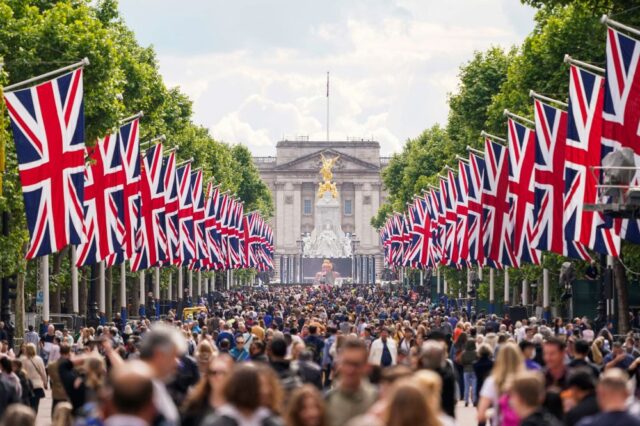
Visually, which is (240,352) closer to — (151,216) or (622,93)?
(622,93)

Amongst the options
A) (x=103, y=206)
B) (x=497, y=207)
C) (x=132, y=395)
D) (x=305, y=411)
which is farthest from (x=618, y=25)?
(x=132, y=395)

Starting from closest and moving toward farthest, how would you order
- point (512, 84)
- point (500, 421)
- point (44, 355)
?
point (500, 421) → point (44, 355) → point (512, 84)

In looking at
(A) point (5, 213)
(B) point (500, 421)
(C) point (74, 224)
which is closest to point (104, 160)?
(A) point (5, 213)

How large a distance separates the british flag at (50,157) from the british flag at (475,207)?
72.6 ft

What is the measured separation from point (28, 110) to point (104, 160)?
36.5 feet

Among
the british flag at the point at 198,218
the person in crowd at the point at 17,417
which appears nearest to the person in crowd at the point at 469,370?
the person in crowd at the point at 17,417

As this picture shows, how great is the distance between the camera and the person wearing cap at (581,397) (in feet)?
49.7

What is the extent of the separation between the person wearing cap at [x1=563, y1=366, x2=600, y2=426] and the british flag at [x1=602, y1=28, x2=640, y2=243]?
43.1 ft

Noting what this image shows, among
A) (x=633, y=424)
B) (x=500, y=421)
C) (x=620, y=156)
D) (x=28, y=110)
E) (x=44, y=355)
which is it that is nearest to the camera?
(x=633, y=424)

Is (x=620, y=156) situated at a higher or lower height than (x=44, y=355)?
higher

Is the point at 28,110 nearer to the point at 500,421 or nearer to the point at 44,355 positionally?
the point at 44,355

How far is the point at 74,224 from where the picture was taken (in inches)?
1232

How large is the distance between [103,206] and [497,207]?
11405 mm

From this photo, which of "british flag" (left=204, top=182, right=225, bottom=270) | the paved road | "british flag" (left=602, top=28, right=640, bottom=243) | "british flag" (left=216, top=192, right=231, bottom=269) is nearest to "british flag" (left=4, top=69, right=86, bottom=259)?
the paved road
